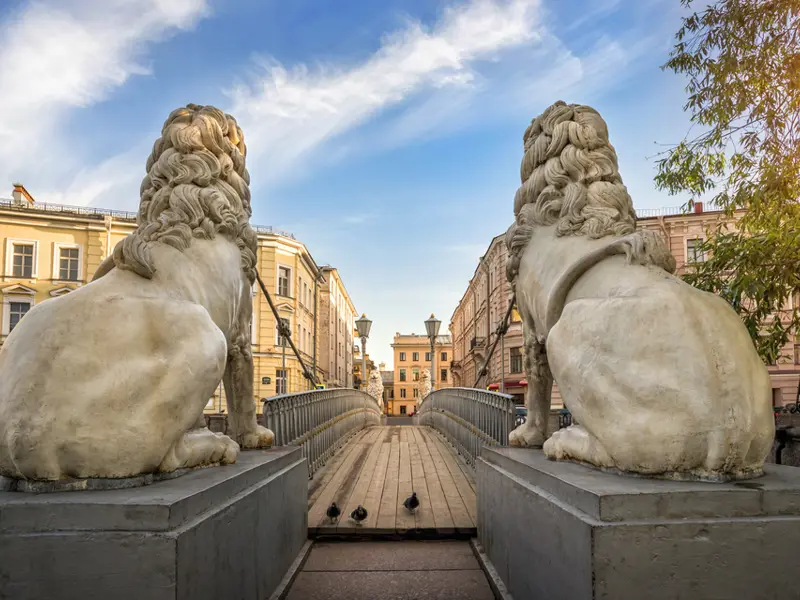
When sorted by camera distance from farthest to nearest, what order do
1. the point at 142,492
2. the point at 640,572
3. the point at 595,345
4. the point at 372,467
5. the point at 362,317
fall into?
1. the point at 362,317
2. the point at 372,467
3. the point at 595,345
4. the point at 142,492
5. the point at 640,572

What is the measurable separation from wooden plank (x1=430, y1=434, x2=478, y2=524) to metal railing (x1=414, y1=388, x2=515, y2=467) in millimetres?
144

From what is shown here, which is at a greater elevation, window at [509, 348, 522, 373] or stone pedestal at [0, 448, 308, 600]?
window at [509, 348, 522, 373]

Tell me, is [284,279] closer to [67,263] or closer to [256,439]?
[67,263]

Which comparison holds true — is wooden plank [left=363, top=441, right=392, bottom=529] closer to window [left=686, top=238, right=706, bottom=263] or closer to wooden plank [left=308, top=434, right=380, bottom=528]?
wooden plank [left=308, top=434, right=380, bottom=528]

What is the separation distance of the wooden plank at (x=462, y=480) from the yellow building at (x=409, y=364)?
220ft

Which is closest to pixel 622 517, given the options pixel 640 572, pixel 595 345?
pixel 640 572

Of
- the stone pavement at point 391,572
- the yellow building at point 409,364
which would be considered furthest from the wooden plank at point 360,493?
the yellow building at point 409,364

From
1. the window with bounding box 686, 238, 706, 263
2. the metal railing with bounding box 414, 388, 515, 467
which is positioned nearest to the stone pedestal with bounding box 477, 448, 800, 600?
the metal railing with bounding box 414, 388, 515, 467

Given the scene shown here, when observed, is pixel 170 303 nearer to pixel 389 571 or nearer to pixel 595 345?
pixel 595 345

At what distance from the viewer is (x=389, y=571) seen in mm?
3514

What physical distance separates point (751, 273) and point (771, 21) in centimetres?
254

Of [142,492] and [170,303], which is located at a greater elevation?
[170,303]

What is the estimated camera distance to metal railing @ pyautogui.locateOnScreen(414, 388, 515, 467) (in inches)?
207

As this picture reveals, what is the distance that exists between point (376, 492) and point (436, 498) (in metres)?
0.57
